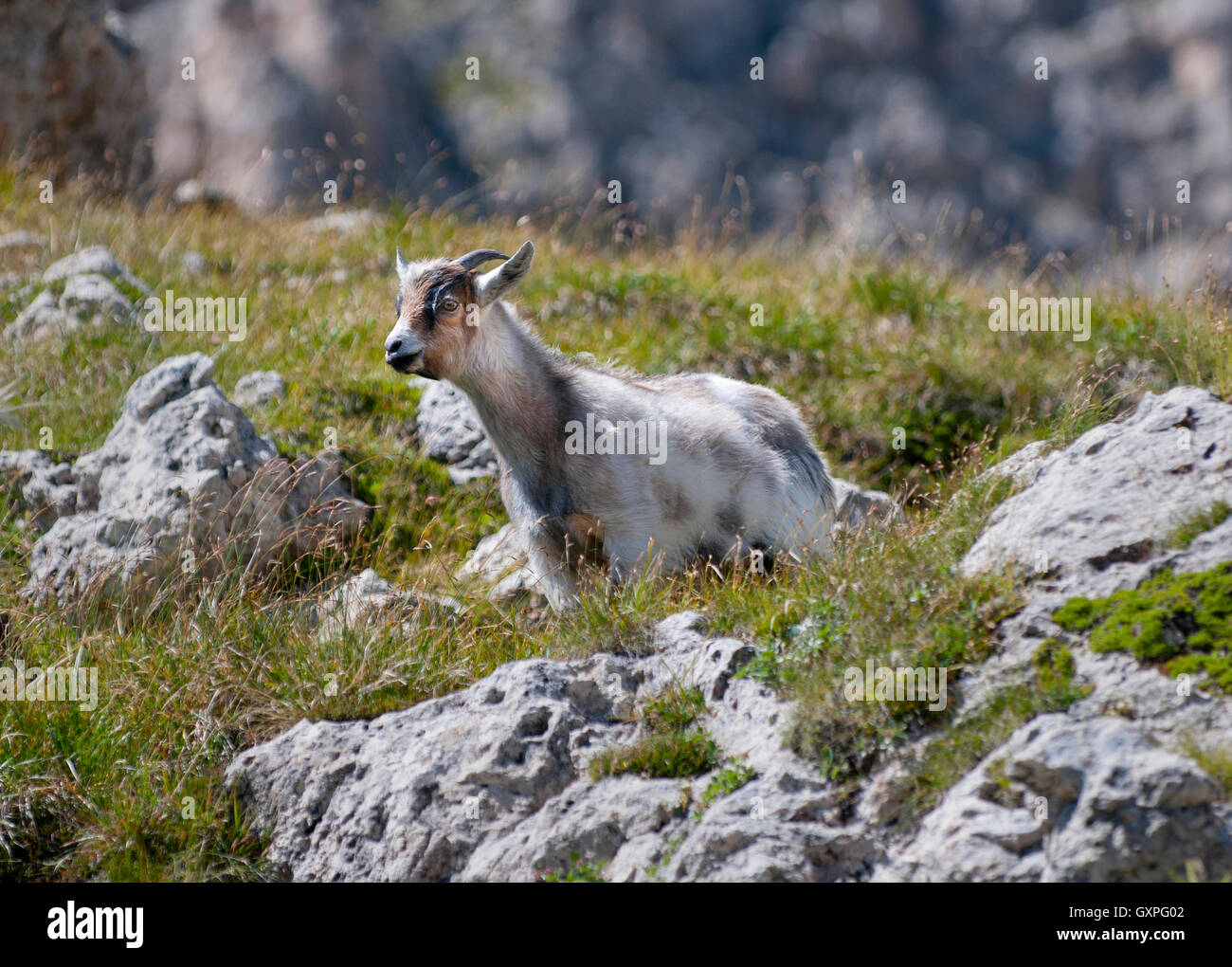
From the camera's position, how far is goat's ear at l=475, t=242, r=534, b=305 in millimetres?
8227

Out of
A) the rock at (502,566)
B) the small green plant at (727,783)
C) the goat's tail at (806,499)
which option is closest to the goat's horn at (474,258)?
the rock at (502,566)

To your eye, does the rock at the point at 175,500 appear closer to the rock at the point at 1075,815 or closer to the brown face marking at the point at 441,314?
the brown face marking at the point at 441,314

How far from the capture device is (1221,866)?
4777 mm

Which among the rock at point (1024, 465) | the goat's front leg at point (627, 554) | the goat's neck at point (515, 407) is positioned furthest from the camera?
the goat's neck at point (515, 407)

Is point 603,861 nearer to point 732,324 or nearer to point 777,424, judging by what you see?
point 777,424

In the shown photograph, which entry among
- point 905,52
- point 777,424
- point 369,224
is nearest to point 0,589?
point 777,424

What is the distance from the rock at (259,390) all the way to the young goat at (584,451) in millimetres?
2583

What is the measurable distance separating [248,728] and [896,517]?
14.9 ft

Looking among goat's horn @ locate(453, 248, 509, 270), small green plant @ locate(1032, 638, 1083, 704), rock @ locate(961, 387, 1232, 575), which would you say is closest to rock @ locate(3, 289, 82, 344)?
goat's horn @ locate(453, 248, 509, 270)

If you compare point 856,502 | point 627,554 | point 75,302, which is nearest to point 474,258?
point 627,554

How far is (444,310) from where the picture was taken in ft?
26.6

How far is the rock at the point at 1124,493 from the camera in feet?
19.8

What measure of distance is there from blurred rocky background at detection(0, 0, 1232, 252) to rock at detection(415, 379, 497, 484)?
4079cm

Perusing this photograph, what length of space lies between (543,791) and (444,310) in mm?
→ 3421
